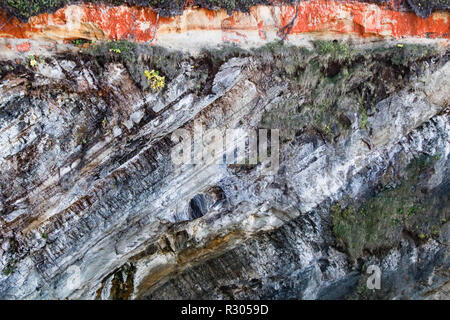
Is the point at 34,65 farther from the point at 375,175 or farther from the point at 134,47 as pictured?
the point at 375,175

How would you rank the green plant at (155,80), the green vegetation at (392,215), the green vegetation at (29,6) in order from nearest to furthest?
the green vegetation at (29,6) → the green plant at (155,80) → the green vegetation at (392,215)

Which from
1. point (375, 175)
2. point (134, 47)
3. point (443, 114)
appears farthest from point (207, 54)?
point (443, 114)

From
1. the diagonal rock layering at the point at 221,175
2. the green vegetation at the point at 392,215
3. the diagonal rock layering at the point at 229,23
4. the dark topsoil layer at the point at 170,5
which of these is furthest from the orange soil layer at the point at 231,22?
the green vegetation at the point at 392,215

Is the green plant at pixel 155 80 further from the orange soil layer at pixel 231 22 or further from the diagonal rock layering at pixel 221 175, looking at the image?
the orange soil layer at pixel 231 22

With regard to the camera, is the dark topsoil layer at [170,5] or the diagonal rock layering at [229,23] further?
the diagonal rock layering at [229,23]

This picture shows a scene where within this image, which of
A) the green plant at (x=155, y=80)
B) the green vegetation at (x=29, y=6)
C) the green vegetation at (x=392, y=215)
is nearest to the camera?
the green vegetation at (x=29, y=6)

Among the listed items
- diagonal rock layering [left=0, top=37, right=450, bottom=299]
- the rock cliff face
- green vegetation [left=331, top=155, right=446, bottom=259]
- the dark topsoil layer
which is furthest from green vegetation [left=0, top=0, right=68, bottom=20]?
green vegetation [left=331, top=155, right=446, bottom=259]

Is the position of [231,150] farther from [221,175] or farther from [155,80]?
[155,80]
